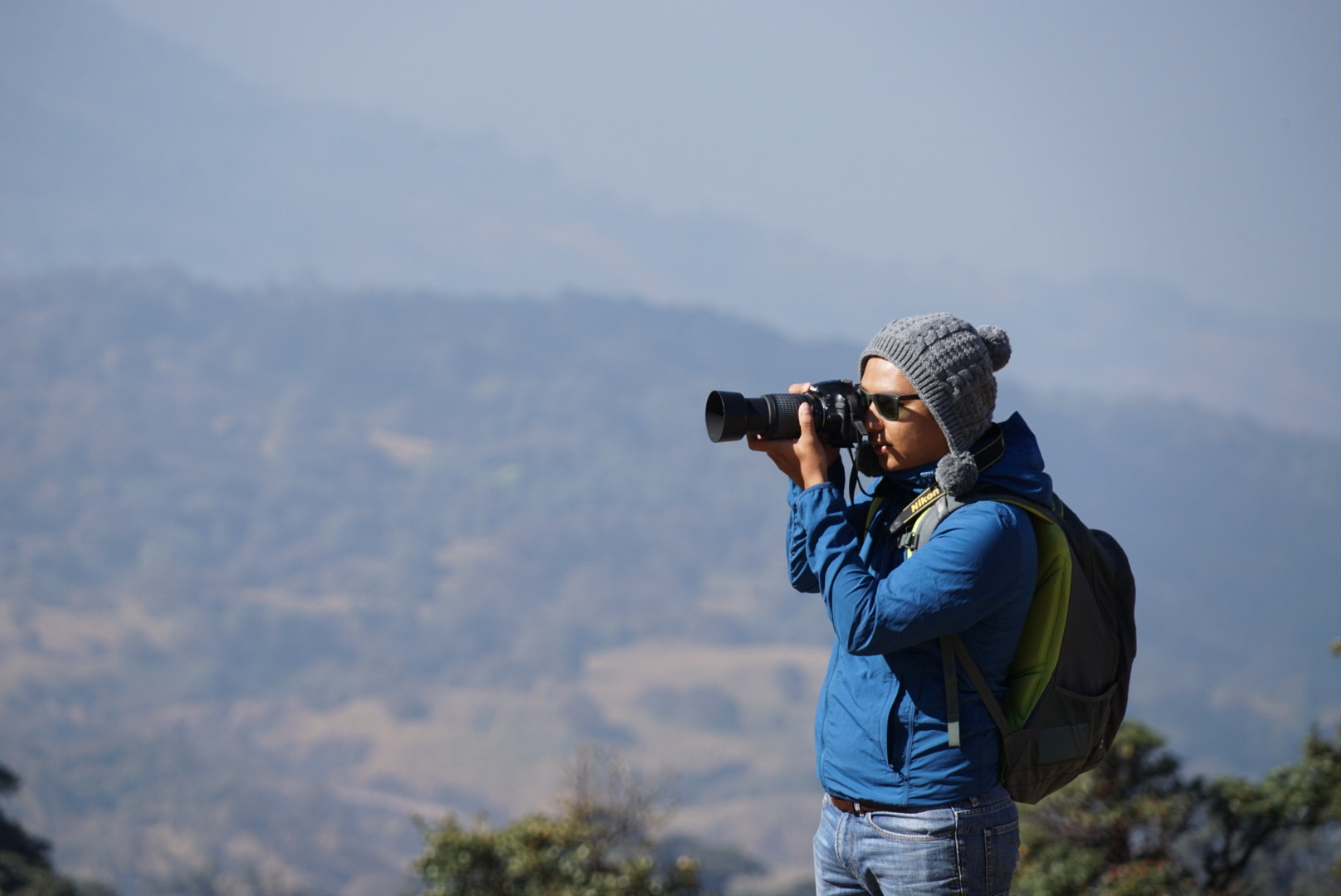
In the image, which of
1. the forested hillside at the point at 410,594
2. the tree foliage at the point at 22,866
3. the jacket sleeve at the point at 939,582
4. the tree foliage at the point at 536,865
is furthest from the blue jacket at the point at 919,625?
the forested hillside at the point at 410,594

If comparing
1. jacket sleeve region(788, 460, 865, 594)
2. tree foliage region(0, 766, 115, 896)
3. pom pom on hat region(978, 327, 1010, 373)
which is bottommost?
tree foliage region(0, 766, 115, 896)

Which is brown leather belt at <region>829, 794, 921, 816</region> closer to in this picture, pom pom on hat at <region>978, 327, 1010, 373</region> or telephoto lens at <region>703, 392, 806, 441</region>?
telephoto lens at <region>703, 392, 806, 441</region>

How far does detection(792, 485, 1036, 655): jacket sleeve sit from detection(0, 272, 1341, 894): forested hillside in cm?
7923

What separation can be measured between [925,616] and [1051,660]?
28cm

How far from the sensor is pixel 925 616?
189 centimetres

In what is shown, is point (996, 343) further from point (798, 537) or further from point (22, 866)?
point (22, 866)

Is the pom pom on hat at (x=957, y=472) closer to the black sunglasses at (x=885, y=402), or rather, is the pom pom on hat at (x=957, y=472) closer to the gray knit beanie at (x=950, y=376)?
the gray knit beanie at (x=950, y=376)

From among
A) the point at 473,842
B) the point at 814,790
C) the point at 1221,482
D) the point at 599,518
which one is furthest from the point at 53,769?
the point at 1221,482

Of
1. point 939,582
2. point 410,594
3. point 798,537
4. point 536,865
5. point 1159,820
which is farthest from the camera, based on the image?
point 410,594

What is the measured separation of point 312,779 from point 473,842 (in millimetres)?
105774

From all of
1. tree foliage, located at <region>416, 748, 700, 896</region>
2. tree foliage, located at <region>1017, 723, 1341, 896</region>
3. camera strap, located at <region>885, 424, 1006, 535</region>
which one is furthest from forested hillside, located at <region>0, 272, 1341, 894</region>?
camera strap, located at <region>885, 424, 1006, 535</region>

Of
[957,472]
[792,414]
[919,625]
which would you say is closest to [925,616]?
[919,625]

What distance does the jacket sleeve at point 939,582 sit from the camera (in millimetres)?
1878

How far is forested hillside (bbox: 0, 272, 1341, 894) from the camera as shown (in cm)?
10088
